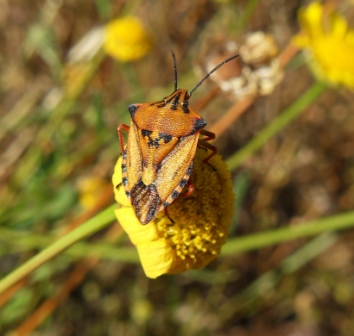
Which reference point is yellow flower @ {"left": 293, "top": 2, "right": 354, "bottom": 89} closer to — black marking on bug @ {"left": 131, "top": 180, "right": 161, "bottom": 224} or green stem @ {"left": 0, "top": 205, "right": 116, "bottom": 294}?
black marking on bug @ {"left": 131, "top": 180, "right": 161, "bottom": 224}

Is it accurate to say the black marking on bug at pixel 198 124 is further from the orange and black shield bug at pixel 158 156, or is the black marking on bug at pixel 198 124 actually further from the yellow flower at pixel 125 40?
the yellow flower at pixel 125 40

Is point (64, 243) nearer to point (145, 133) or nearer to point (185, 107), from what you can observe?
point (145, 133)

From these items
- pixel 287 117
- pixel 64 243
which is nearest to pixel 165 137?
pixel 64 243

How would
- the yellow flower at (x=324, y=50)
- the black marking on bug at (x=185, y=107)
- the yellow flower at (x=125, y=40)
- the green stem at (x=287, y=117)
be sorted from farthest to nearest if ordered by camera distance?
1. the yellow flower at (x=125, y=40)
2. the yellow flower at (x=324, y=50)
3. the green stem at (x=287, y=117)
4. the black marking on bug at (x=185, y=107)

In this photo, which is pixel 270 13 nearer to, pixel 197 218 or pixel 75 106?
pixel 75 106

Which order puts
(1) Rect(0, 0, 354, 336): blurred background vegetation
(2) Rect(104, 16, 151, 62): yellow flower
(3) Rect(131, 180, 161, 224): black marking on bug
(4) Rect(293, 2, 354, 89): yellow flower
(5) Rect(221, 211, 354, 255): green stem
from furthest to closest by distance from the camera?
(2) Rect(104, 16, 151, 62): yellow flower
(1) Rect(0, 0, 354, 336): blurred background vegetation
(4) Rect(293, 2, 354, 89): yellow flower
(5) Rect(221, 211, 354, 255): green stem
(3) Rect(131, 180, 161, 224): black marking on bug

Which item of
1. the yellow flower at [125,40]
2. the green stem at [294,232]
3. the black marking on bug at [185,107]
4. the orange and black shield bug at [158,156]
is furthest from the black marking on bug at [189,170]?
the yellow flower at [125,40]

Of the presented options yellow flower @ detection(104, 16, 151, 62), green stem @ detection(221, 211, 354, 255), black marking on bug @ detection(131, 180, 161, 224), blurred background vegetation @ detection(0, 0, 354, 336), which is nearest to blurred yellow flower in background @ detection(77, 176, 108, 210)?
blurred background vegetation @ detection(0, 0, 354, 336)
